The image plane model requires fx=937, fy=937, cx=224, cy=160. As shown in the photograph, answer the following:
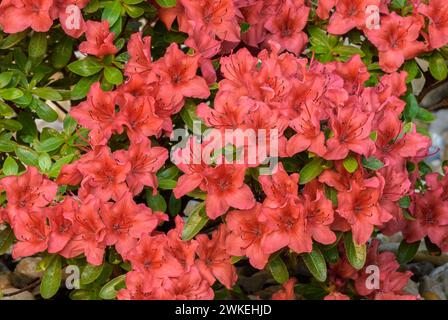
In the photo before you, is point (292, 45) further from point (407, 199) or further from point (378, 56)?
point (407, 199)

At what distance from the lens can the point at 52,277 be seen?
2.59m

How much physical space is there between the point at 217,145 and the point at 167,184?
262mm

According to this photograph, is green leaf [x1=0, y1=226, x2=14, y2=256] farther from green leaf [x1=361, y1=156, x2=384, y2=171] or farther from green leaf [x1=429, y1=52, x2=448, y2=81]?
green leaf [x1=429, y1=52, x2=448, y2=81]

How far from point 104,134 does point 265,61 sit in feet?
1.59

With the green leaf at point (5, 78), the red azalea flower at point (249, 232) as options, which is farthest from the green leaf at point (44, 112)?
the red azalea flower at point (249, 232)

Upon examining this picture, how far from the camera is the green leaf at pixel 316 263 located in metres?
2.54

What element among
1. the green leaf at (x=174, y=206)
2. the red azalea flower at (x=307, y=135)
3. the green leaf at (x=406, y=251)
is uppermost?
the red azalea flower at (x=307, y=135)

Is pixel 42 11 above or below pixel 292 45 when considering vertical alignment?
above

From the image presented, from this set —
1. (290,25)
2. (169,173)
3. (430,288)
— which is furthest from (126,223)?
(430,288)

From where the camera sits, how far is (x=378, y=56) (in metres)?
2.99

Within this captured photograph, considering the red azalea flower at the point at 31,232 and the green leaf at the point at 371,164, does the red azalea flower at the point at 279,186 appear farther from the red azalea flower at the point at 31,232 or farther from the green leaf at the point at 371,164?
the red azalea flower at the point at 31,232

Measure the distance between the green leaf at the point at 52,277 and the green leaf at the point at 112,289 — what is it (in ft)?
0.44

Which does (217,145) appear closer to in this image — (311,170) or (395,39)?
(311,170)
